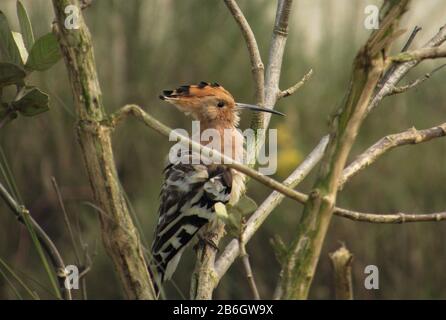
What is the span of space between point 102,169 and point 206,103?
1.80m

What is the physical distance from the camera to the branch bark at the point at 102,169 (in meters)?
0.83

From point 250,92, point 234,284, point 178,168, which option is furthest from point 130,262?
point 250,92

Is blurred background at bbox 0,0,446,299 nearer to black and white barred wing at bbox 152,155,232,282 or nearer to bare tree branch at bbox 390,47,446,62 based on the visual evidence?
black and white barred wing at bbox 152,155,232,282

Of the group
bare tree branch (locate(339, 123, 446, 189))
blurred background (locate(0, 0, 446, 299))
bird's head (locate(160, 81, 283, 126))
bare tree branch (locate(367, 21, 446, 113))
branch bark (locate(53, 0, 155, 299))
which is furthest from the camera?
blurred background (locate(0, 0, 446, 299))

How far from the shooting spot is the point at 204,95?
2604 millimetres

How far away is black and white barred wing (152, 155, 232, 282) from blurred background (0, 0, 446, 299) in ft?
5.45

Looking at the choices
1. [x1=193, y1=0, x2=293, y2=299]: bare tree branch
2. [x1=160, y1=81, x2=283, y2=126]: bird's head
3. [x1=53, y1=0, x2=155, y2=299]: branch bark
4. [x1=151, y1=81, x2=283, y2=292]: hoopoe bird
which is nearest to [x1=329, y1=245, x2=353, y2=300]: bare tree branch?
[x1=53, y1=0, x2=155, y2=299]: branch bark

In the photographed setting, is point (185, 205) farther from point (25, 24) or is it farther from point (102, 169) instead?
point (102, 169)

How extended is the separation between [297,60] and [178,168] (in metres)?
2.49

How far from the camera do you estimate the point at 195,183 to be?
2371 mm

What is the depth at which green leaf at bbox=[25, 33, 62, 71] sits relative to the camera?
111 centimetres

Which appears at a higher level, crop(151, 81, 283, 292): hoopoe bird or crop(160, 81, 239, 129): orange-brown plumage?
crop(160, 81, 239, 129): orange-brown plumage

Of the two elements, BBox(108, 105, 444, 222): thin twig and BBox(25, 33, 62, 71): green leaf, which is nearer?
BBox(108, 105, 444, 222): thin twig
